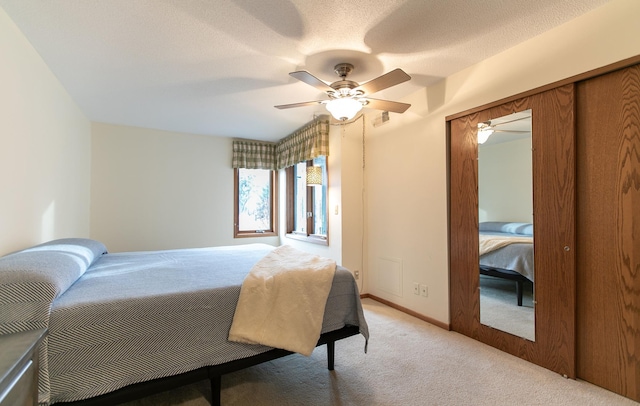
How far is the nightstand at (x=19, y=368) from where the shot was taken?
0.82 metres

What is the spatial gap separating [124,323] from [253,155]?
12.1 feet

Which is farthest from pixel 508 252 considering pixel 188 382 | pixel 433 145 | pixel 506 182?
pixel 188 382

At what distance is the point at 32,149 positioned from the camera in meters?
2.10

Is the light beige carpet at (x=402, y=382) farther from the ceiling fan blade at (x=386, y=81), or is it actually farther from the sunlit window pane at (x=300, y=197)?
the sunlit window pane at (x=300, y=197)

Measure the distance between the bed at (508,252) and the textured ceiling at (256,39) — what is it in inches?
53.9

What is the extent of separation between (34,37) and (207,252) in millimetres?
1959

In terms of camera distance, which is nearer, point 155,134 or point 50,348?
point 50,348

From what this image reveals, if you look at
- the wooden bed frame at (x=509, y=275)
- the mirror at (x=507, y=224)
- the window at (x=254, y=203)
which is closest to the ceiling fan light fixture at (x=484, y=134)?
the mirror at (x=507, y=224)

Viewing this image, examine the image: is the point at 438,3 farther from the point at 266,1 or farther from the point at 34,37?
the point at 34,37

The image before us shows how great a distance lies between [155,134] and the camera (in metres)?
4.14

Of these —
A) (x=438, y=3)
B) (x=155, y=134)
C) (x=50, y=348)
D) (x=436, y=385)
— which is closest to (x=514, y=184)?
(x=438, y=3)

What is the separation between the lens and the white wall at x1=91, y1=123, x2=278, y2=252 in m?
3.87

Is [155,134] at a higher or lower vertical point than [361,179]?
higher

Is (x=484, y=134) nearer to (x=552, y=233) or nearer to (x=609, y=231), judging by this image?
(x=552, y=233)
